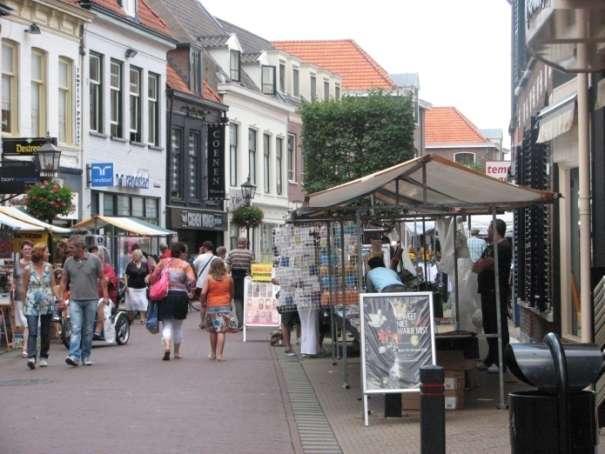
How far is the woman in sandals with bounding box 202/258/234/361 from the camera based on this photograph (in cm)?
1847

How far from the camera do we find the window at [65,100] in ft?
111

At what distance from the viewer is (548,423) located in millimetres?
6945

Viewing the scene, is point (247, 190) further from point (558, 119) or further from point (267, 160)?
point (558, 119)

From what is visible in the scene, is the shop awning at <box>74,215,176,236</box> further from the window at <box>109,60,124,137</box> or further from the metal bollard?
the metal bollard

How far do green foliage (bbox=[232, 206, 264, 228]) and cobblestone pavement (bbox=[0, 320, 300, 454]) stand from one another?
26721 millimetres

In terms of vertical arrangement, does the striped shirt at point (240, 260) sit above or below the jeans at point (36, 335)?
above

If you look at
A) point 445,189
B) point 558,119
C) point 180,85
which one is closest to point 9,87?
point 180,85

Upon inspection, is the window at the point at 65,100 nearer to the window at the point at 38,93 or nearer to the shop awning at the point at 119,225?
the window at the point at 38,93

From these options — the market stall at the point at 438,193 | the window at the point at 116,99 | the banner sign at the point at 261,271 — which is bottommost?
the banner sign at the point at 261,271

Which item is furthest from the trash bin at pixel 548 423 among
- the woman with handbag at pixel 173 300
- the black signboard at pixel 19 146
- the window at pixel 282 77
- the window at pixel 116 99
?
the window at pixel 282 77

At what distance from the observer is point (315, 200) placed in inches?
526

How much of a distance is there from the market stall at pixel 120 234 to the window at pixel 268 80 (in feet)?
48.6

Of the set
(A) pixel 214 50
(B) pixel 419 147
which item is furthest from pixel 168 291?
(B) pixel 419 147

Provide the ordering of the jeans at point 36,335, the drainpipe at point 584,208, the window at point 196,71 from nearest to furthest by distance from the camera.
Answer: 1. the drainpipe at point 584,208
2. the jeans at point 36,335
3. the window at point 196,71
